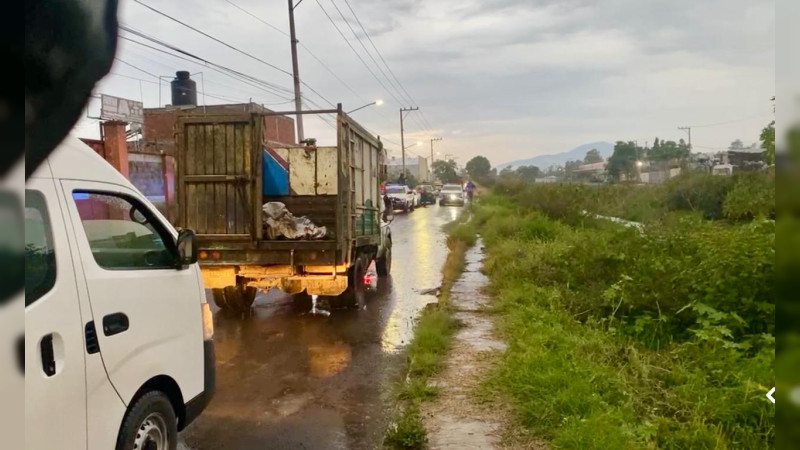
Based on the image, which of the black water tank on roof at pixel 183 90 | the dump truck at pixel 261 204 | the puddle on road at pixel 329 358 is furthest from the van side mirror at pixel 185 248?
the black water tank on roof at pixel 183 90

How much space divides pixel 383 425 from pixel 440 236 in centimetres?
1423

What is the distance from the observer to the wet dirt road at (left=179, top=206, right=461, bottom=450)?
3975 mm

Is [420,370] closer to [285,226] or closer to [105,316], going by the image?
[285,226]

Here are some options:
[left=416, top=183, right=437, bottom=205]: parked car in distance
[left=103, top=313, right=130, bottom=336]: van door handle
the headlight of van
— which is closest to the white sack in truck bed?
the headlight of van

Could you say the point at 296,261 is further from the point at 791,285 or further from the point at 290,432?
the point at 791,285

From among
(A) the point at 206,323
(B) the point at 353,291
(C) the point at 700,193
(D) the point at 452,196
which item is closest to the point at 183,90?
(D) the point at 452,196

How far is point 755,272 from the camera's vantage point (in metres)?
4.98

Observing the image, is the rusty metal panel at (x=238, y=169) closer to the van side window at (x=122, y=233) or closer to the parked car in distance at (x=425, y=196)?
the van side window at (x=122, y=233)

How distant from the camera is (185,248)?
3.20 metres

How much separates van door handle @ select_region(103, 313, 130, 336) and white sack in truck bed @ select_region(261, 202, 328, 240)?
430 cm

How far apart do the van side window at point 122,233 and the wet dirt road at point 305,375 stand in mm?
1501

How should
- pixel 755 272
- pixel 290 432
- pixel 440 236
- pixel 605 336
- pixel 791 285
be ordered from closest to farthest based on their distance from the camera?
pixel 791 285
pixel 290 432
pixel 755 272
pixel 605 336
pixel 440 236

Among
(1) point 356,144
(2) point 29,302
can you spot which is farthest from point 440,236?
(2) point 29,302

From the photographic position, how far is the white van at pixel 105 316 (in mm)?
2062
